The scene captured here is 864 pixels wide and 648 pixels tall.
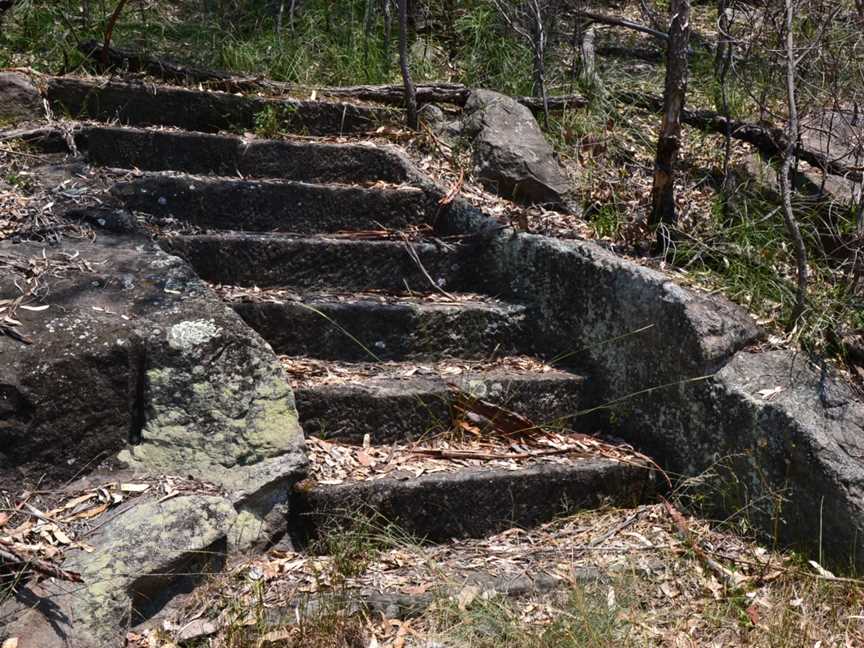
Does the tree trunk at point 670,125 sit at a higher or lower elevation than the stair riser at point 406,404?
higher

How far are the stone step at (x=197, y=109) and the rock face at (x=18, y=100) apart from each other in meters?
0.09

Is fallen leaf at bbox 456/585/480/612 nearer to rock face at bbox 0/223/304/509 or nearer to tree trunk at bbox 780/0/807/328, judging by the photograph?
rock face at bbox 0/223/304/509

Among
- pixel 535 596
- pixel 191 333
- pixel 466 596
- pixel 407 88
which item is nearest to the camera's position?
pixel 466 596

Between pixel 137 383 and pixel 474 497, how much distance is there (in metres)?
1.25

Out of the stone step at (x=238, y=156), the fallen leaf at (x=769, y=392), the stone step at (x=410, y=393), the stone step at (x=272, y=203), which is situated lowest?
the stone step at (x=410, y=393)

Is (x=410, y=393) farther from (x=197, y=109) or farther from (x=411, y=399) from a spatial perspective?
(x=197, y=109)

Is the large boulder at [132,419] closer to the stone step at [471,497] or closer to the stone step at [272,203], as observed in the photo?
the stone step at [471,497]

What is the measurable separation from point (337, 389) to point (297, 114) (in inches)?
80.1

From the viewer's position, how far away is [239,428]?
3.19m

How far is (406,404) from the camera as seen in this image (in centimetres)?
363

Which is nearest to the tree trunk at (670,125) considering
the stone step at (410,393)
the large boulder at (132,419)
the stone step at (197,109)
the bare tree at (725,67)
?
the bare tree at (725,67)

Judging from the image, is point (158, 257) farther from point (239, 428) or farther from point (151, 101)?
point (151, 101)

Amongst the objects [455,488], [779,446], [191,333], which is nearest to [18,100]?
[191,333]

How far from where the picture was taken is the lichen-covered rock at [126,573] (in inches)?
101
